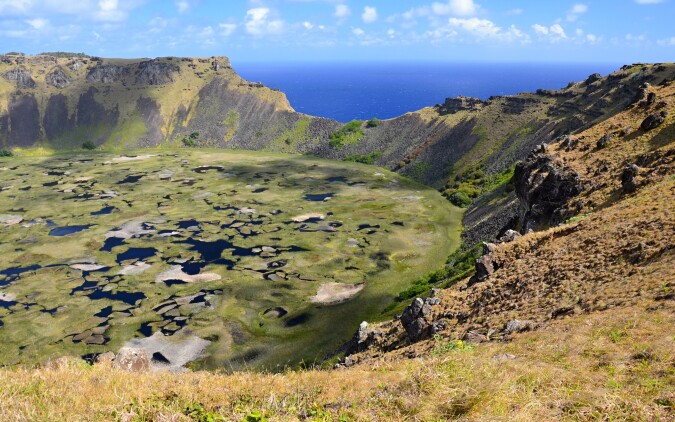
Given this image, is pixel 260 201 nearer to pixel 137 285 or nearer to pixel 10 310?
pixel 137 285

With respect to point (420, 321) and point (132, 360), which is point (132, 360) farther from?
point (420, 321)

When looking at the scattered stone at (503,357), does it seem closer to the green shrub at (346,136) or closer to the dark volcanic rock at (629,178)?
the dark volcanic rock at (629,178)

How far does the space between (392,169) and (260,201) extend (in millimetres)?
61052

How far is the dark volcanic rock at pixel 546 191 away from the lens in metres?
43.6

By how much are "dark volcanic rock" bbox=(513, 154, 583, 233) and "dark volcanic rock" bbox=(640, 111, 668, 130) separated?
9.71 m

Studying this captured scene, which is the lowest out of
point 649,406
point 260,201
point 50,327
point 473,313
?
point 50,327

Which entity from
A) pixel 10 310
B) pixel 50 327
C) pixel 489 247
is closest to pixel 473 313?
pixel 489 247

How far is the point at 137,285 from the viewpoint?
60969 millimetres

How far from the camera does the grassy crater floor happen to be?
4872cm

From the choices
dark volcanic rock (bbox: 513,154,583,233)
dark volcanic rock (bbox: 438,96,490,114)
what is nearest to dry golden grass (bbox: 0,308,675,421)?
dark volcanic rock (bbox: 513,154,583,233)

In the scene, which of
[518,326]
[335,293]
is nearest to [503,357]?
[518,326]

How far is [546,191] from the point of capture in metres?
47.9

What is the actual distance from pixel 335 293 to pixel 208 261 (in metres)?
23.9

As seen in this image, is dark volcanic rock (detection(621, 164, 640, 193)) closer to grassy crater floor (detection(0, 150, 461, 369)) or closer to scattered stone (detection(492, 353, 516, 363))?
scattered stone (detection(492, 353, 516, 363))
